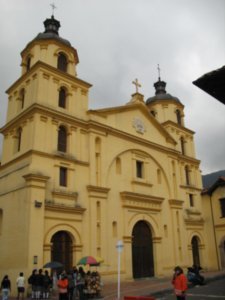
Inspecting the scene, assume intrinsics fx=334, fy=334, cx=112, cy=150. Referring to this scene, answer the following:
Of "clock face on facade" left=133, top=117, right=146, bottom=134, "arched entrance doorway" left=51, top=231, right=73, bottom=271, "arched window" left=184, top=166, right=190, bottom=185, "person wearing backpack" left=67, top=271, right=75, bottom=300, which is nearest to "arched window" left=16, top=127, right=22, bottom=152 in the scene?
"arched entrance doorway" left=51, top=231, right=73, bottom=271

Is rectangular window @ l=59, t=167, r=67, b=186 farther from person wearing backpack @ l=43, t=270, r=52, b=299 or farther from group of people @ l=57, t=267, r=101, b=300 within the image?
group of people @ l=57, t=267, r=101, b=300

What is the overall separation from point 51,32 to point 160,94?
14.1m

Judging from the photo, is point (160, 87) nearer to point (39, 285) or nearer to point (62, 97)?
point (62, 97)

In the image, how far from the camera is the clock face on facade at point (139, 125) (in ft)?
95.6

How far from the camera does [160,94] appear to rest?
36.6m

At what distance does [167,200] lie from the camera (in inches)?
1169

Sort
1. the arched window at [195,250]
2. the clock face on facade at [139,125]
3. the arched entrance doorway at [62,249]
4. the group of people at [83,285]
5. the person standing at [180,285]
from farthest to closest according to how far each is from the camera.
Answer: the arched window at [195,250], the clock face on facade at [139,125], the arched entrance doorway at [62,249], the group of people at [83,285], the person standing at [180,285]

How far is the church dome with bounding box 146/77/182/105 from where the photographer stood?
35.8 m

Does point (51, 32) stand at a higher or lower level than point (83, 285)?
higher

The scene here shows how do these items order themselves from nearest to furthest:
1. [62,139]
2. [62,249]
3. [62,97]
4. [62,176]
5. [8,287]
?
[8,287] → [62,249] → [62,176] → [62,139] → [62,97]

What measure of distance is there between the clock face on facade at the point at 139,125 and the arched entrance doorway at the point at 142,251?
26.1 feet

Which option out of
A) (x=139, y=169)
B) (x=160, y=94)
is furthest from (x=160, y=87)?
(x=139, y=169)

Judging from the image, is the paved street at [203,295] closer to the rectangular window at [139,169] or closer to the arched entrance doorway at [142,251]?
the arched entrance doorway at [142,251]

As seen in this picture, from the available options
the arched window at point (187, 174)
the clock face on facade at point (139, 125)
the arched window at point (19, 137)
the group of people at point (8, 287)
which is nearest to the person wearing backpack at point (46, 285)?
the group of people at point (8, 287)
